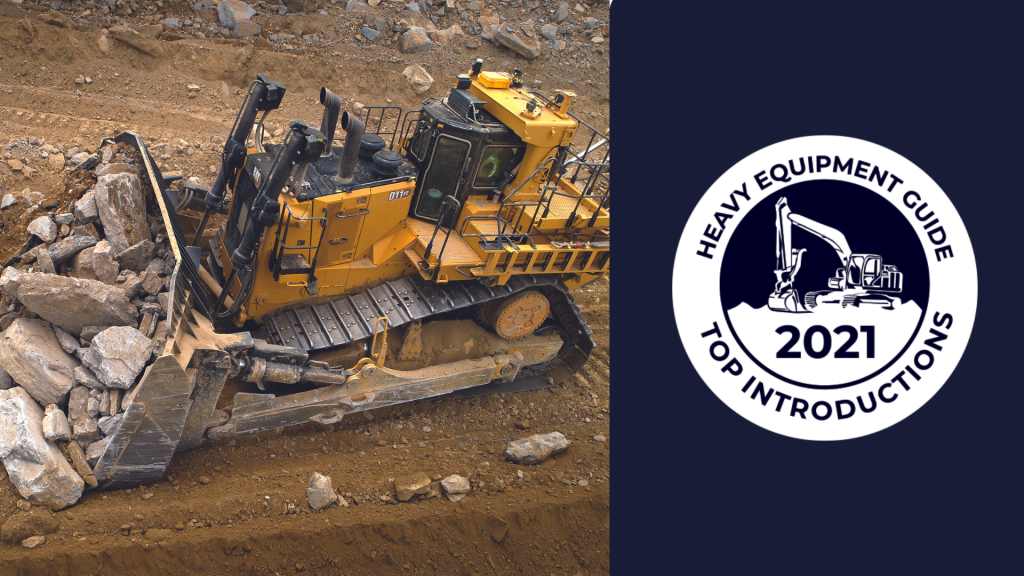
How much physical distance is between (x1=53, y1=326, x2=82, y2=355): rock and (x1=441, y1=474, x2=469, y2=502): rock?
3512mm

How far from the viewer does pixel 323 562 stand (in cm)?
637

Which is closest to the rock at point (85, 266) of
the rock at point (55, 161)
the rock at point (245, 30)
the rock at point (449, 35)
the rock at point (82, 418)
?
the rock at point (82, 418)

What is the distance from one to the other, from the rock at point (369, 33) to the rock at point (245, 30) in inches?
86.6

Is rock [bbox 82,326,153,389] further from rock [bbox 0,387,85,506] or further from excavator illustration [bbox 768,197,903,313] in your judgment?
excavator illustration [bbox 768,197,903,313]

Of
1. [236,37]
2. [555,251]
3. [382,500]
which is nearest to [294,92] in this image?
[236,37]

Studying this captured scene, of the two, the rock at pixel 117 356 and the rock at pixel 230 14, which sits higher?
the rock at pixel 230 14

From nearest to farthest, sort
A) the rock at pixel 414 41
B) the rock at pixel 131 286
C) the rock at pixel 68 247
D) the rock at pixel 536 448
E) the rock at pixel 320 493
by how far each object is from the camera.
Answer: the rock at pixel 131 286 < the rock at pixel 68 247 < the rock at pixel 320 493 < the rock at pixel 536 448 < the rock at pixel 414 41

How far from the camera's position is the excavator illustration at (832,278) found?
4.14 metres

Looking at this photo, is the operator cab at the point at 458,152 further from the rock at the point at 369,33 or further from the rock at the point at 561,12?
the rock at the point at 561,12

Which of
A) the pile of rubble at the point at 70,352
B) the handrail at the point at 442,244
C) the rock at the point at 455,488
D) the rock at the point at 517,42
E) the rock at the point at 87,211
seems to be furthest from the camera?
the rock at the point at 517,42

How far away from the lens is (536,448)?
8.05 metres

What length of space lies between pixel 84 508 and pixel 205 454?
125 cm

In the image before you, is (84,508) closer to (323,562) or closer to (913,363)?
(323,562)

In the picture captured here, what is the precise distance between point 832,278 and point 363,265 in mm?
4818
